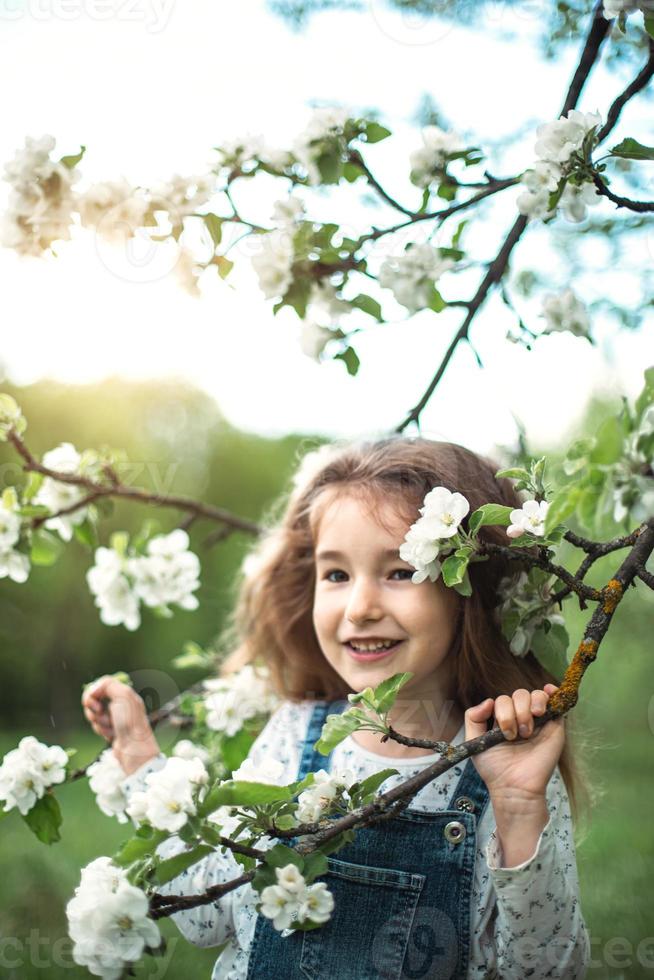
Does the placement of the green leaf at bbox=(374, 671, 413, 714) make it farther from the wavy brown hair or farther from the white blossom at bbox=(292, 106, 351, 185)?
the white blossom at bbox=(292, 106, 351, 185)

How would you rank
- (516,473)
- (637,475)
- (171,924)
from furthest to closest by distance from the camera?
(171,924)
(516,473)
(637,475)

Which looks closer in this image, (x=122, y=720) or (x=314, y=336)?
(x=314, y=336)

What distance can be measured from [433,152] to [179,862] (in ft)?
3.86

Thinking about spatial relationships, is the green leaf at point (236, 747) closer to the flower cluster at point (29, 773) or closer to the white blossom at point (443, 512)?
the flower cluster at point (29, 773)

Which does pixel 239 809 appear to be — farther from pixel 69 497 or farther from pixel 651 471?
pixel 69 497

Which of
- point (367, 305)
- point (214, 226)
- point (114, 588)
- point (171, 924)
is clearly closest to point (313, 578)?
point (114, 588)

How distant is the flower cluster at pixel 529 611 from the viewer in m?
1.35

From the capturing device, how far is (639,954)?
2135mm

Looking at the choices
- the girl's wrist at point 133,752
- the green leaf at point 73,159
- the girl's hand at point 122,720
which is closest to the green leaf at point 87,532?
the girl's hand at point 122,720

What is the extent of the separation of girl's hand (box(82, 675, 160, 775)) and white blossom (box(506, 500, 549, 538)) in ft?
2.95

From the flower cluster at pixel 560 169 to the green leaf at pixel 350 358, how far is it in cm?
42

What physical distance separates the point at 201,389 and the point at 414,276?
7.15m

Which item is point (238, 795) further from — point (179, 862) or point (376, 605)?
point (376, 605)

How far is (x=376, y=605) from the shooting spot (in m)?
1.48
